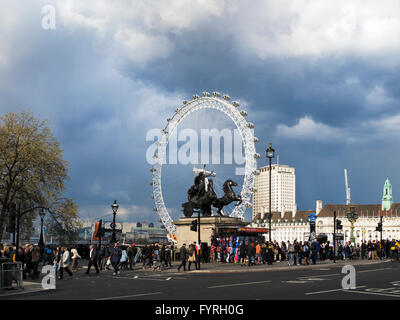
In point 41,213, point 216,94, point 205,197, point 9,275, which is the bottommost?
point 9,275

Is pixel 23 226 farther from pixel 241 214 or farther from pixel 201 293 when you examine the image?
pixel 201 293

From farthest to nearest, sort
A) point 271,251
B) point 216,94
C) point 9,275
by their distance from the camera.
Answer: point 216,94 < point 271,251 < point 9,275

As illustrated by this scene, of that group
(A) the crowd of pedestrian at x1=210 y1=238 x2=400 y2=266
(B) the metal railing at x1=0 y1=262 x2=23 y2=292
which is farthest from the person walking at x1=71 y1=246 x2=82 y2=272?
(A) the crowd of pedestrian at x1=210 y1=238 x2=400 y2=266

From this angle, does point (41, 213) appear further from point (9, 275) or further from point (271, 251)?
point (9, 275)

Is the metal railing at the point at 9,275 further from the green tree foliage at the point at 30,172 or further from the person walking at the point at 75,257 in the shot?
the green tree foliage at the point at 30,172

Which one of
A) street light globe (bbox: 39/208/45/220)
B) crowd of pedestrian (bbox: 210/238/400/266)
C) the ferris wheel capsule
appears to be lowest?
crowd of pedestrian (bbox: 210/238/400/266)

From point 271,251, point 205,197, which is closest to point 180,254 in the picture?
point 271,251

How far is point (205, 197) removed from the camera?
153 ft

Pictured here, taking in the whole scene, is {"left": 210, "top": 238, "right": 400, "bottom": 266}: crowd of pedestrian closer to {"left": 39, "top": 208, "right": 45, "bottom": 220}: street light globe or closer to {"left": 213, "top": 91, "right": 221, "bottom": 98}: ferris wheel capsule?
{"left": 39, "top": 208, "right": 45, "bottom": 220}: street light globe

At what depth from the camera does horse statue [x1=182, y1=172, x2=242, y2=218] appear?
154 feet

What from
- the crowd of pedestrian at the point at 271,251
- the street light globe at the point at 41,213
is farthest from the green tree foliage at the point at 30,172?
the crowd of pedestrian at the point at 271,251

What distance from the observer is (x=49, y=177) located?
150 feet
